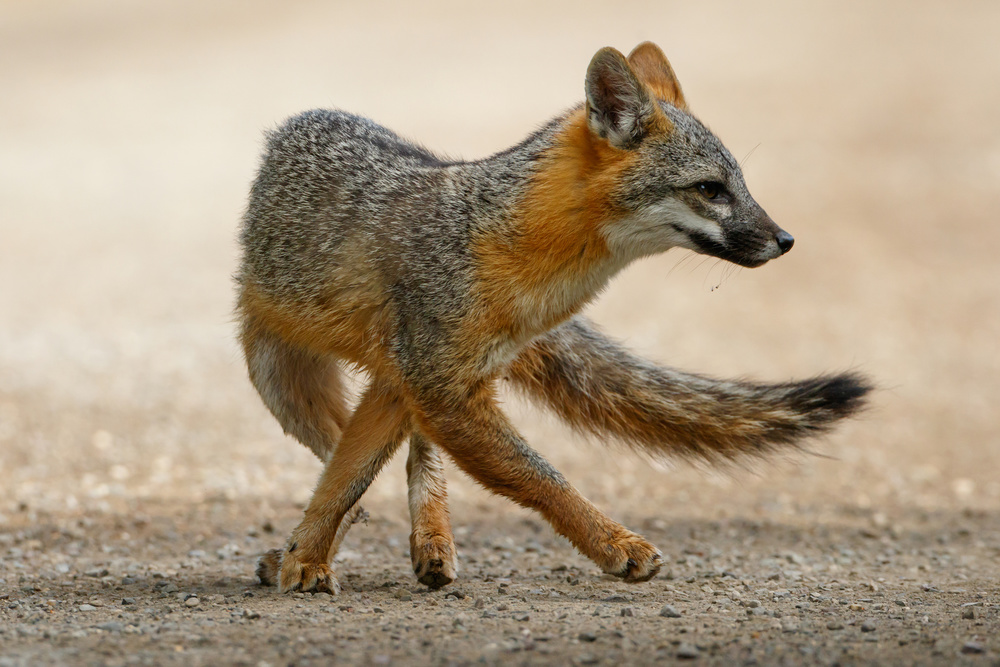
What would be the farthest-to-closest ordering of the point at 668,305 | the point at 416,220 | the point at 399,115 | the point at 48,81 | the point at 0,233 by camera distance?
1. the point at 48,81
2. the point at 399,115
3. the point at 0,233
4. the point at 668,305
5. the point at 416,220

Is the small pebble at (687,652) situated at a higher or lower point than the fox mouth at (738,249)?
lower

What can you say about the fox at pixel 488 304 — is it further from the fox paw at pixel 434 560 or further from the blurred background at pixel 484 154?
the blurred background at pixel 484 154

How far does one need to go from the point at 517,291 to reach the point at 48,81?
2304cm

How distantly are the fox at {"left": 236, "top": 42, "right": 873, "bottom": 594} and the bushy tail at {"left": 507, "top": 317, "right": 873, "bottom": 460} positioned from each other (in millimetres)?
10

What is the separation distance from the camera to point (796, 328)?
559 inches

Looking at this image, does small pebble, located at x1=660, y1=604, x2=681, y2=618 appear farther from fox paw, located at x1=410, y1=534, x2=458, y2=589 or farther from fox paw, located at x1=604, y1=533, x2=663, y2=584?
fox paw, located at x1=410, y1=534, x2=458, y2=589

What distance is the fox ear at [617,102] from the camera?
217 inches

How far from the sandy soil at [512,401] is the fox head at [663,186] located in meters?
1.79

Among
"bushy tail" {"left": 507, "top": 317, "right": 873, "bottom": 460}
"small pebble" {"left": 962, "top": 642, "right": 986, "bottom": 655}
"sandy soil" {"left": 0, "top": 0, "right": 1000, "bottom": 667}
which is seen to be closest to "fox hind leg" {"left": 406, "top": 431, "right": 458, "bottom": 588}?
"sandy soil" {"left": 0, "top": 0, "right": 1000, "bottom": 667}

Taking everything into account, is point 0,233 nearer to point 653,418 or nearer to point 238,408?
point 238,408

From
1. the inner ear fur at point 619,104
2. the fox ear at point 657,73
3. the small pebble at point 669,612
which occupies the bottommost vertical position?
the small pebble at point 669,612

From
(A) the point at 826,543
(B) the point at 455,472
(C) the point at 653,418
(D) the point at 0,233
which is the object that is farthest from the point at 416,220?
(D) the point at 0,233

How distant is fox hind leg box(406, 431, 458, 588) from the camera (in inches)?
238

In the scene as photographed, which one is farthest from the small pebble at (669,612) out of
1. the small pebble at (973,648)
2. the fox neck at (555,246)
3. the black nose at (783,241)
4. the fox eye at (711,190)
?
the fox eye at (711,190)
